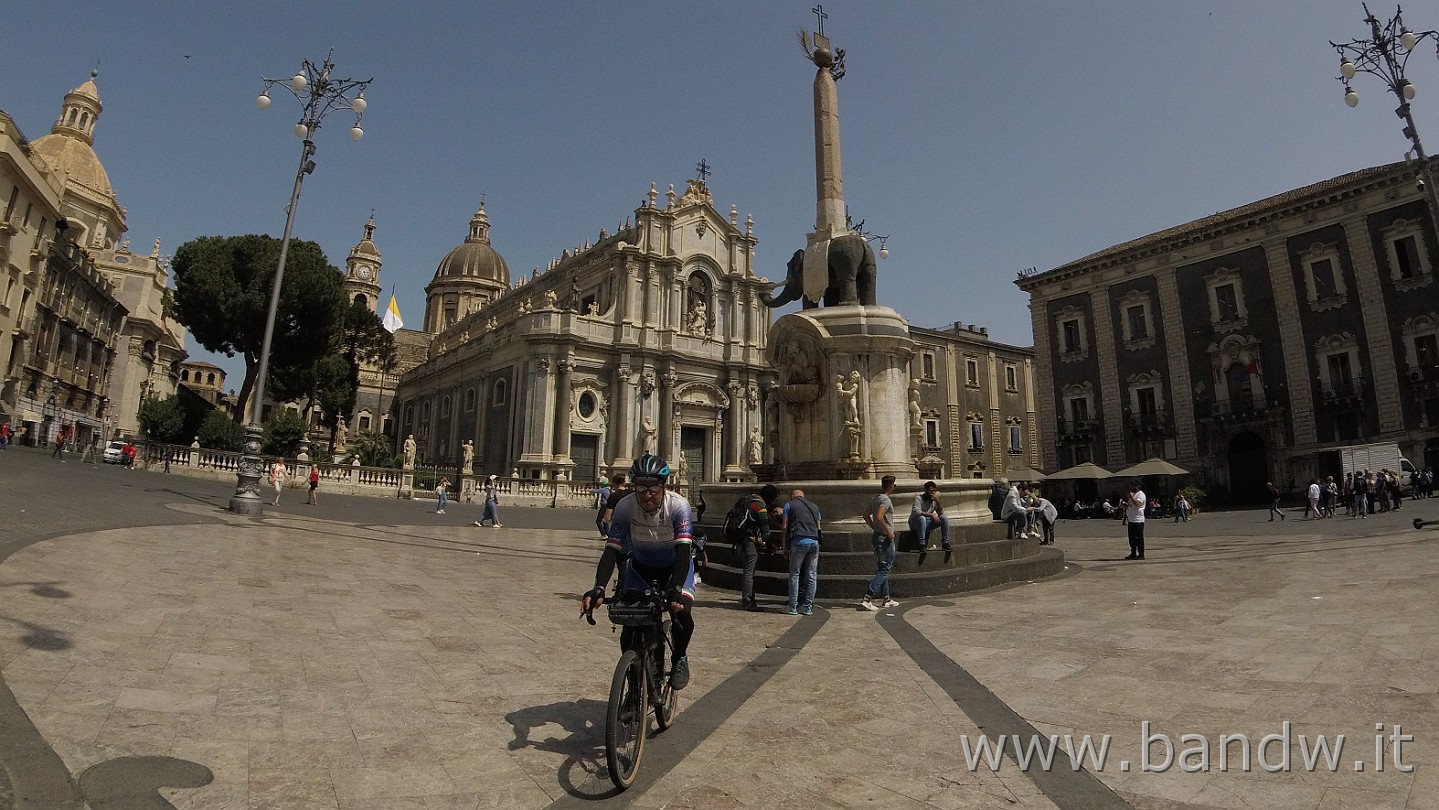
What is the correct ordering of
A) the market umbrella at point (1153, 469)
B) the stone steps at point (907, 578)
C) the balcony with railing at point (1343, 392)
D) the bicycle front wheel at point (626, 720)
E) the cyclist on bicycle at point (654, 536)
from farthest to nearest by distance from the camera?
1. the market umbrella at point (1153, 469)
2. the balcony with railing at point (1343, 392)
3. the stone steps at point (907, 578)
4. the cyclist on bicycle at point (654, 536)
5. the bicycle front wheel at point (626, 720)

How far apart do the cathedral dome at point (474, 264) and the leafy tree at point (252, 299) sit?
109 ft

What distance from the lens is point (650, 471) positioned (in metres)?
3.78

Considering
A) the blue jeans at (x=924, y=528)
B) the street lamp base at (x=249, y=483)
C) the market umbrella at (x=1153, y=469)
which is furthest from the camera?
the market umbrella at (x=1153, y=469)

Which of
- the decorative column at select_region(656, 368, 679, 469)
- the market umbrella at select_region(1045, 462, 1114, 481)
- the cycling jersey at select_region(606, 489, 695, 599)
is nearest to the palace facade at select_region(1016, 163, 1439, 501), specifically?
the market umbrella at select_region(1045, 462, 1114, 481)

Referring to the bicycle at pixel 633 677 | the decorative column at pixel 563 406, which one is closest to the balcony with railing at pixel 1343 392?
the decorative column at pixel 563 406

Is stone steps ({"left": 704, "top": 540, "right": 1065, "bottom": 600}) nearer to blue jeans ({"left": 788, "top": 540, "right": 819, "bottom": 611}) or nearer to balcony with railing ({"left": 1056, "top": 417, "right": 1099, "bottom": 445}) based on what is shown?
blue jeans ({"left": 788, "top": 540, "right": 819, "bottom": 611})

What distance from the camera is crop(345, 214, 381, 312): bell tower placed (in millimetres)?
77312

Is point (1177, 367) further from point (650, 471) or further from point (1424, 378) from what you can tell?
point (650, 471)

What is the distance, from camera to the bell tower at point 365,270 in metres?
77.3

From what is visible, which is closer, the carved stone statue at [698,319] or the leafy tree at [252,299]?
the leafy tree at [252,299]

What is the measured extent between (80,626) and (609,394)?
3299 cm

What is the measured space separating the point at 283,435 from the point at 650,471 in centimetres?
3857

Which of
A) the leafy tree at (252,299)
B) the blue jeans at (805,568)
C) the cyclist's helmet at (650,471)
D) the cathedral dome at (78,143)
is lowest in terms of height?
the blue jeans at (805,568)

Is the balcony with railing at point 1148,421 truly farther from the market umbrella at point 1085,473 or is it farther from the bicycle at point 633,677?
the bicycle at point 633,677
